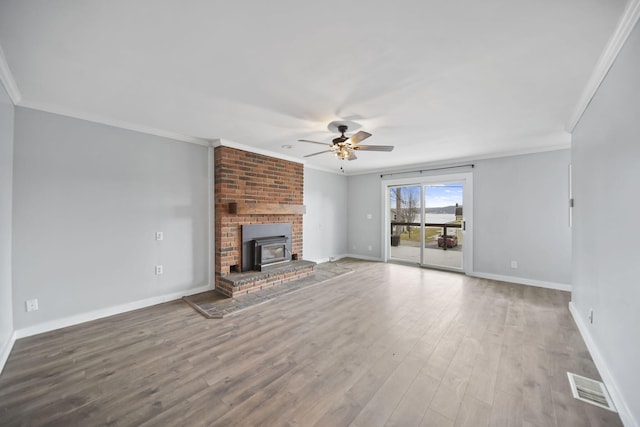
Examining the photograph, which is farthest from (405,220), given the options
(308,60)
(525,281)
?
(308,60)

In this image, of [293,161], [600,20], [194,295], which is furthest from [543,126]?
[194,295]

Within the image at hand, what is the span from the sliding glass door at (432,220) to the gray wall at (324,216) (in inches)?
49.1

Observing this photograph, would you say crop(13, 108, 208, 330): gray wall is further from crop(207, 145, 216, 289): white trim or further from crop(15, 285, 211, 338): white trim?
crop(207, 145, 216, 289): white trim

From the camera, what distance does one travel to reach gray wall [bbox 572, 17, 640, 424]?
1.43 m

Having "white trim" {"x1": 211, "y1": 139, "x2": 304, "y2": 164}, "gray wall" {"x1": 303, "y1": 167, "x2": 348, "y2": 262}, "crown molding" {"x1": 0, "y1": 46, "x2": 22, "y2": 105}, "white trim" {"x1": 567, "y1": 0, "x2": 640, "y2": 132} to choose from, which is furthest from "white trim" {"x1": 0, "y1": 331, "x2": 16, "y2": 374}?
"white trim" {"x1": 567, "y1": 0, "x2": 640, "y2": 132}

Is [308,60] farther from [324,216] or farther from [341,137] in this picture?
[324,216]

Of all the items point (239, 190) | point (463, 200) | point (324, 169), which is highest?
point (324, 169)

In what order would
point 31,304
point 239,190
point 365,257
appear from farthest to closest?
point 365,257 → point 239,190 → point 31,304

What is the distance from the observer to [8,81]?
81.4 inches

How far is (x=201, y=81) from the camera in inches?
83.0

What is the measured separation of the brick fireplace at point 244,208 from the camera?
389cm

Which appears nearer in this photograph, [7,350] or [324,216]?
[7,350]

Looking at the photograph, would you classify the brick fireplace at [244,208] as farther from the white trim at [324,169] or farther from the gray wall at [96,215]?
the white trim at [324,169]

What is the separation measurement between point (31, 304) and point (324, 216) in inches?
193
